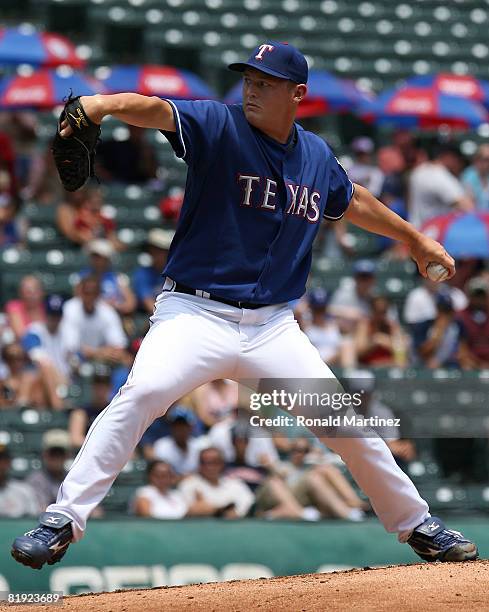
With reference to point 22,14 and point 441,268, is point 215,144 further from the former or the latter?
point 22,14

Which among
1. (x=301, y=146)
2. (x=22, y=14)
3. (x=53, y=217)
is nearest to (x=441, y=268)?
(x=301, y=146)

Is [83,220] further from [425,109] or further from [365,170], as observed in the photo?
[425,109]

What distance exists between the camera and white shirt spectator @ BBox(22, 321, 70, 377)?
916cm

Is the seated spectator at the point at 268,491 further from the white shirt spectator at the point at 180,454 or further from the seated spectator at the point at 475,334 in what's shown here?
the seated spectator at the point at 475,334

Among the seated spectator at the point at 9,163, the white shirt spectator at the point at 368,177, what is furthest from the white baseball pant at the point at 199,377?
the white shirt spectator at the point at 368,177

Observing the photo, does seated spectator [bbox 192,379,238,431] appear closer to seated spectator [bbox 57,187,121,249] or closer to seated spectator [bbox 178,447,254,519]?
seated spectator [bbox 178,447,254,519]

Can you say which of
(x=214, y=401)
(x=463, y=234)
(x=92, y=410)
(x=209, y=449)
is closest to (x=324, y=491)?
(x=209, y=449)

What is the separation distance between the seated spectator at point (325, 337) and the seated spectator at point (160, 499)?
6.61ft

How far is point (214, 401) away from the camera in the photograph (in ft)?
29.2

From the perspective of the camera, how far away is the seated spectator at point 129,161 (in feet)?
38.8

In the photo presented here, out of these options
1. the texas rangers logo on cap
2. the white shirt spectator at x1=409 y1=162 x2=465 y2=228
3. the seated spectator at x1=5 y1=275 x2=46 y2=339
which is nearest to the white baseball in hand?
the texas rangers logo on cap

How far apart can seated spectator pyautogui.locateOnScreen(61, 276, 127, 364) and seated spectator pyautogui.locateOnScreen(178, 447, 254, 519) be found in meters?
1.43

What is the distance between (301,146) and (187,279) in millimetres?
719

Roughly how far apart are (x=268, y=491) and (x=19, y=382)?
204cm
